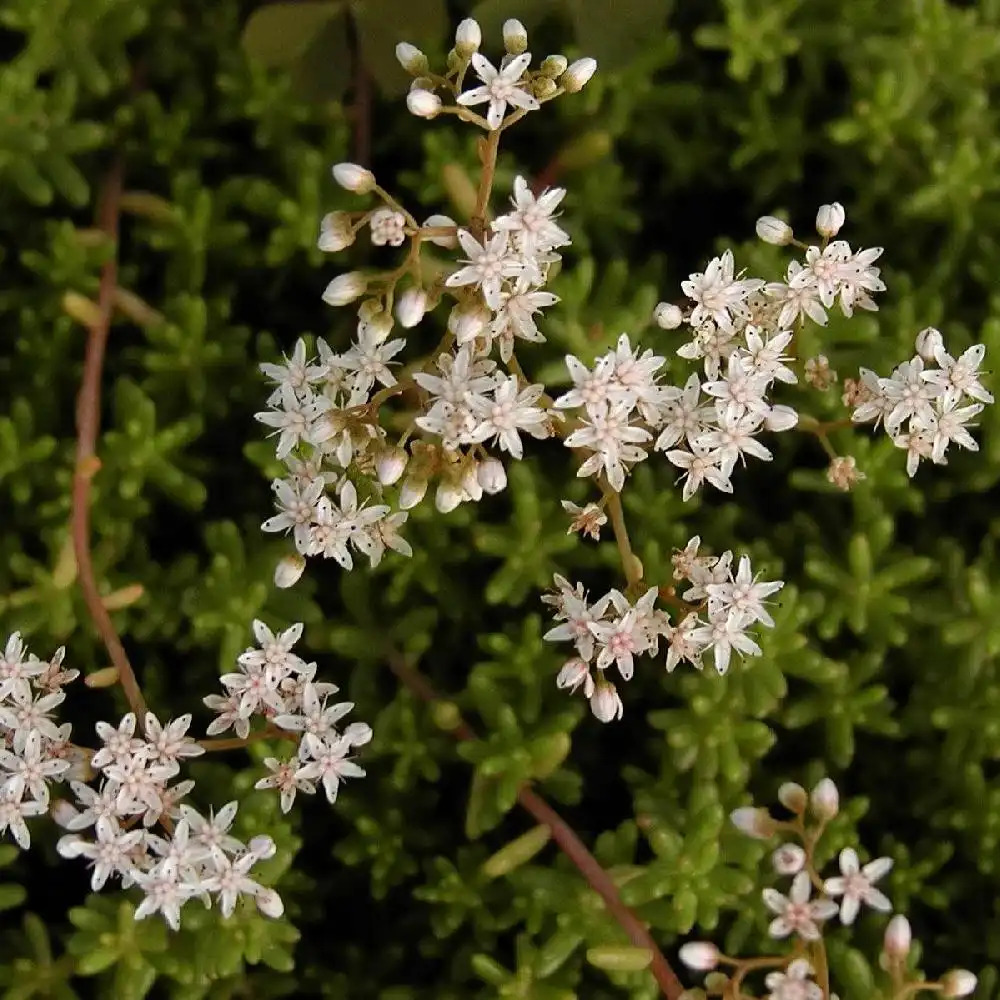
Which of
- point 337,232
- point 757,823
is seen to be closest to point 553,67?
point 337,232

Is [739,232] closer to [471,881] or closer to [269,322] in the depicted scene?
[269,322]

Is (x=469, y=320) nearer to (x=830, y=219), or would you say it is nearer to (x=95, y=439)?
(x=830, y=219)

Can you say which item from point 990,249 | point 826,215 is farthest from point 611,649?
point 990,249

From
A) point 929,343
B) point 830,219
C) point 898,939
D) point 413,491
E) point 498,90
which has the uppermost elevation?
point 498,90

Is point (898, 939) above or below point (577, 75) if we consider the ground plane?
below

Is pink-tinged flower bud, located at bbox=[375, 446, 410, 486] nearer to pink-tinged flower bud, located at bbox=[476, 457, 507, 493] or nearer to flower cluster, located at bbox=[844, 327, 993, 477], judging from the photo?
pink-tinged flower bud, located at bbox=[476, 457, 507, 493]

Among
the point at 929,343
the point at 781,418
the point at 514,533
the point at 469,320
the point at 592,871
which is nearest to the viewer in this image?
the point at 469,320

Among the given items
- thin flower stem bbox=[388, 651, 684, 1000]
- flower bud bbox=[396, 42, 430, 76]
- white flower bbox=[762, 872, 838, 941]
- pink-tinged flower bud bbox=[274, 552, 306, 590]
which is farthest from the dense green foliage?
flower bud bbox=[396, 42, 430, 76]
